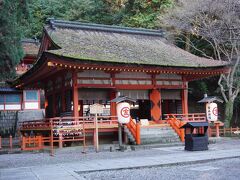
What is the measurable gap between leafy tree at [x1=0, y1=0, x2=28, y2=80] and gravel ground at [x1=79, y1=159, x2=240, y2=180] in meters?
8.93

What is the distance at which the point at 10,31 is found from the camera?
15.9 meters

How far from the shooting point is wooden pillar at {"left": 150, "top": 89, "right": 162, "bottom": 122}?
2142 centimetres

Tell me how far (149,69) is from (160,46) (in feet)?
20.1

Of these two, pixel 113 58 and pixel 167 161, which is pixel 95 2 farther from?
pixel 167 161

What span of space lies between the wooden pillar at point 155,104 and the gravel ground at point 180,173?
34.6 ft

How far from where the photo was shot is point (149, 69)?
19.8 metres

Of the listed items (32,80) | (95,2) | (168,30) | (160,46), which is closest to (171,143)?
(160,46)

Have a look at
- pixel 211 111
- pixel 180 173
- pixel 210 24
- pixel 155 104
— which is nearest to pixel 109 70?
pixel 155 104

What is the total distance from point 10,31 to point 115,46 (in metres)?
7.87

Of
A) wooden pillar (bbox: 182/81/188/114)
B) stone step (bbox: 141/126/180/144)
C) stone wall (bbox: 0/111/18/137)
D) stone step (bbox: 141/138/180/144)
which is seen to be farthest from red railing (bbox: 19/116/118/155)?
stone wall (bbox: 0/111/18/137)

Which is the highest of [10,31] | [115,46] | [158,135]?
[115,46]

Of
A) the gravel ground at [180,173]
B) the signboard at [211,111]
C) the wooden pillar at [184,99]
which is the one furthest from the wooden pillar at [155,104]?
the gravel ground at [180,173]

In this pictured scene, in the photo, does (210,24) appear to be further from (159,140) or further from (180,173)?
(180,173)

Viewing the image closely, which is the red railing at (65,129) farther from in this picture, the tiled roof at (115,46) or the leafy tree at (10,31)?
the leafy tree at (10,31)
